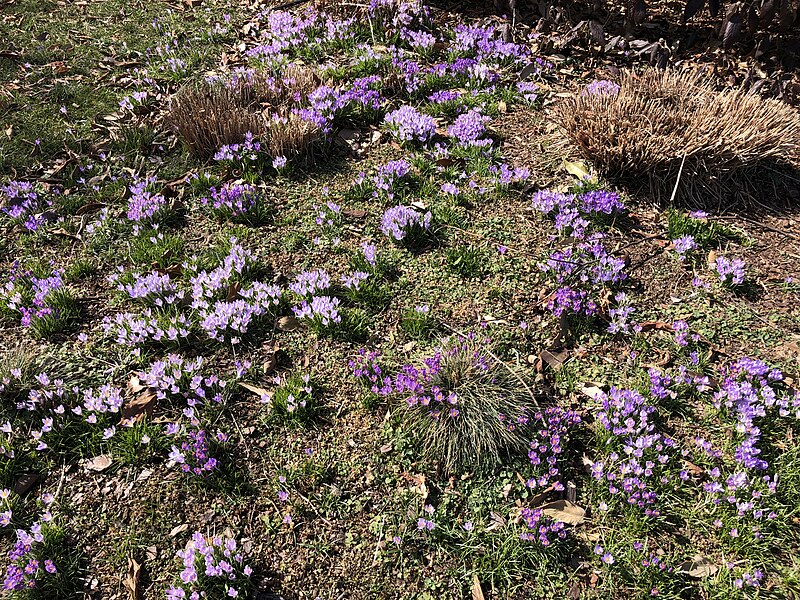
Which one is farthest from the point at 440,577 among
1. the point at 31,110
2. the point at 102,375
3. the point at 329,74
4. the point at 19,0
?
the point at 19,0

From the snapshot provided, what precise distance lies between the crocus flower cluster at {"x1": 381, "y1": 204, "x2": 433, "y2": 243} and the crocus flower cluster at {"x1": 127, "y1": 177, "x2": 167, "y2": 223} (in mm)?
1866

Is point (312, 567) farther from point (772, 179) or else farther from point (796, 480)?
point (772, 179)

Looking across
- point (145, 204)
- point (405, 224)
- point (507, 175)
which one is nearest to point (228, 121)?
point (145, 204)

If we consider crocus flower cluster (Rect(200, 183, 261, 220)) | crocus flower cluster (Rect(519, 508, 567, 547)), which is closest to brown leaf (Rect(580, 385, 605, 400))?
crocus flower cluster (Rect(519, 508, 567, 547))

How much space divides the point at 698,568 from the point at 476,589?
3.78 feet

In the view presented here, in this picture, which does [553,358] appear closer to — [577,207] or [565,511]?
[565,511]

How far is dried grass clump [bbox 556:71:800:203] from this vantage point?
16.1 ft

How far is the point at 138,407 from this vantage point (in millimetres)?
3650

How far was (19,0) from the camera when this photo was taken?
8.12 metres

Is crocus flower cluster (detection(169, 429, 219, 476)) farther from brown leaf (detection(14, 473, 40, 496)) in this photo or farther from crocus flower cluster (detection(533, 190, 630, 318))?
crocus flower cluster (detection(533, 190, 630, 318))

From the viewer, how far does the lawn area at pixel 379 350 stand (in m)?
3.12

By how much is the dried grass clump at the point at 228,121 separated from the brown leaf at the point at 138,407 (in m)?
2.62

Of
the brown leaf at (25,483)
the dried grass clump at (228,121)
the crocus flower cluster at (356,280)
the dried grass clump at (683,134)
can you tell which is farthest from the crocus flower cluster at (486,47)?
the brown leaf at (25,483)

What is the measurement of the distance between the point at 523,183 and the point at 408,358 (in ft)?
6.99
